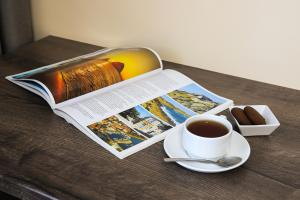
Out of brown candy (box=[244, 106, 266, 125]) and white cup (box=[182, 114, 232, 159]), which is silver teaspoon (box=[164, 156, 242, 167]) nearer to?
white cup (box=[182, 114, 232, 159])

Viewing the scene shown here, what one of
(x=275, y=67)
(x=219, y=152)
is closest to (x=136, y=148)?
(x=219, y=152)

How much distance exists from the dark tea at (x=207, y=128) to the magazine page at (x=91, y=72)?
0.27 meters

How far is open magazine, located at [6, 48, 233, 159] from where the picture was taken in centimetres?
76

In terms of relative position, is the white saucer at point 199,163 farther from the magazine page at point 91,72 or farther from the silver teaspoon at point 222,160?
the magazine page at point 91,72

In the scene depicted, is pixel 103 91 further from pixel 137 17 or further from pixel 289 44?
pixel 289 44

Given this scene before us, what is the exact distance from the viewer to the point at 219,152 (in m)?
0.66

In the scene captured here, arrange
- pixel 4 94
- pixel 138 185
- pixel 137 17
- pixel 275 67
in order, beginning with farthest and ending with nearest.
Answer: pixel 137 17 < pixel 275 67 < pixel 4 94 < pixel 138 185

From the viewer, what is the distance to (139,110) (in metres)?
0.83

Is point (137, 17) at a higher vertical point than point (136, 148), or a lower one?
higher

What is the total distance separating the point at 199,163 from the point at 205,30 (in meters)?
0.46

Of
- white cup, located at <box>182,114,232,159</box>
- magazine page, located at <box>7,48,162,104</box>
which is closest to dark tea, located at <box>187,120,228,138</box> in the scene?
white cup, located at <box>182,114,232,159</box>

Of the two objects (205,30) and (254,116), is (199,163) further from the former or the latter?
(205,30)

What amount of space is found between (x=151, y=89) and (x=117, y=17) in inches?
12.7

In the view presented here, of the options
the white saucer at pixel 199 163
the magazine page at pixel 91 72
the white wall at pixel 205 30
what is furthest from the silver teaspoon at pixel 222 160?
the white wall at pixel 205 30
